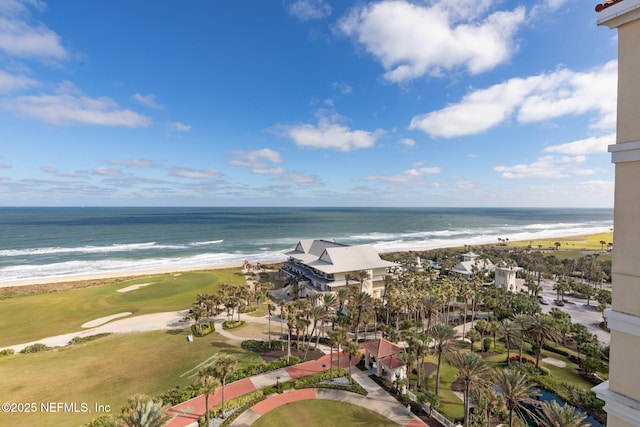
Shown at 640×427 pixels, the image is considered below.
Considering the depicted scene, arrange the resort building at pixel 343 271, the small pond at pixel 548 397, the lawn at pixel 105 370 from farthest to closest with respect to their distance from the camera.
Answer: the resort building at pixel 343 271
the lawn at pixel 105 370
the small pond at pixel 548 397

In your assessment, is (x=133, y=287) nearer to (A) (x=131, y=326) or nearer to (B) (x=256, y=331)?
(A) (x=131, y=326)

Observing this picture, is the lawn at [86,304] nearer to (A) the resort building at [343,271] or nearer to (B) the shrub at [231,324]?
(B) the shrub at [231,324]

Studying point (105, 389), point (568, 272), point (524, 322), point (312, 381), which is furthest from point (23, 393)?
point (568, 272)

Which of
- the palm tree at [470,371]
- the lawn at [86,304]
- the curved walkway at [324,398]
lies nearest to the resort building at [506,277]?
the palm tree at [470,371]

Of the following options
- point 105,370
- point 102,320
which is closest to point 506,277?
point 105,370

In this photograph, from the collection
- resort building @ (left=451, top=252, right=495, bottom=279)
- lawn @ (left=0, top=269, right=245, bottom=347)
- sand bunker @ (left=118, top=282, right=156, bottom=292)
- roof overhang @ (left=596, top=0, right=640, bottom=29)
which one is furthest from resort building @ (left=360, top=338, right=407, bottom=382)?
sand bunker @ (left=118, top=282, right=156, bottom=292)

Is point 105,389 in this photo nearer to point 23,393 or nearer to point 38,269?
point 23,393
